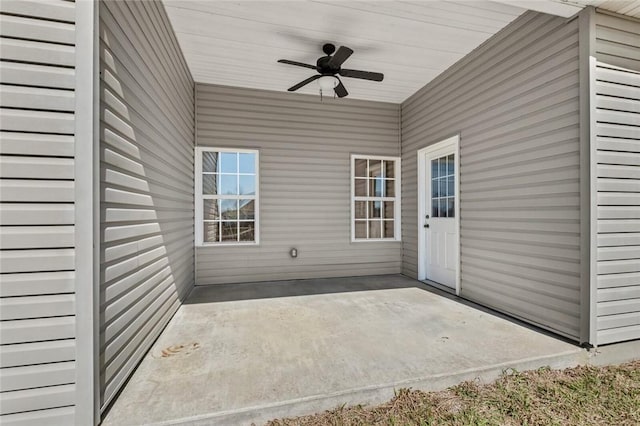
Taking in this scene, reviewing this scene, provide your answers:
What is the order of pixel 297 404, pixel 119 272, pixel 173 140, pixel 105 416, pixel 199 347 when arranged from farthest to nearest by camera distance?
pixel 173 140, pixel 199 347, pixel 119 272, pixel 297 404, pixel 105 416

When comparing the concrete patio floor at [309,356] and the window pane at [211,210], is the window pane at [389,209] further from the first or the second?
the window pane at [211,210]

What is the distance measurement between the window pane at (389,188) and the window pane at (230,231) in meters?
2.66

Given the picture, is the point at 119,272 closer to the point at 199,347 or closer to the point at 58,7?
the point at 199,347

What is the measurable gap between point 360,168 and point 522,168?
255cm

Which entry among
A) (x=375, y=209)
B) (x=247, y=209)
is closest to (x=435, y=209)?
(x=375, y=209)

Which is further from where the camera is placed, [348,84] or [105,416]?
[348,84]

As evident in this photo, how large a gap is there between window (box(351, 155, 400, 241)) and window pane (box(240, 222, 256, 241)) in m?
1.69

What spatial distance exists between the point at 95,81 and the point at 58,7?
39cm

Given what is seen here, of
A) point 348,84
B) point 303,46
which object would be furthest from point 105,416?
point 348,84

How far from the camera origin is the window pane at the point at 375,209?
5075 mm

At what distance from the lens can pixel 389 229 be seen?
5.14 m

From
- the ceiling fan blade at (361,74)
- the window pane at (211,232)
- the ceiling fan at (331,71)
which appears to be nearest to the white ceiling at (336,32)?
the ceiling fan at (331,71)

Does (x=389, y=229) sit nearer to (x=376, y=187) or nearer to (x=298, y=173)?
(x=376, y=187)

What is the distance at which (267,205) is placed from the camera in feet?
14.9
